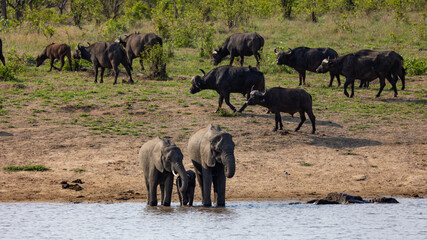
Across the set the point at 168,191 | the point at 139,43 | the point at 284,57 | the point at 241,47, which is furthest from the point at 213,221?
the point at 241,47

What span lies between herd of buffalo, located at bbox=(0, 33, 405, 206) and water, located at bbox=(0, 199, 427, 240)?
0.59 meters

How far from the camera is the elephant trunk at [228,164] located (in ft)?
35.2

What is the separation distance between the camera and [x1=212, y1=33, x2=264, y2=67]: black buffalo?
2703cm

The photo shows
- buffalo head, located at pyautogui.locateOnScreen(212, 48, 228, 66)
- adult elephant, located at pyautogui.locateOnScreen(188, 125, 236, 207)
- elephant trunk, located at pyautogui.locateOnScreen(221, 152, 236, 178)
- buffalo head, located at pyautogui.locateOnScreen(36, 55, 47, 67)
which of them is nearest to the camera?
elephant trunk, located at pyautogui.locateOnScreen(221, 152, 236, 178)

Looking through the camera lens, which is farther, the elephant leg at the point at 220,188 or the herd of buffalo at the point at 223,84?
the elephant leg at the point at 220,188

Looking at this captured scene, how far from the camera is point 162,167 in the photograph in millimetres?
11359

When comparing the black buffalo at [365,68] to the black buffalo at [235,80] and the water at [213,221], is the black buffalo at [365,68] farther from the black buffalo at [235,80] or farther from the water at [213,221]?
the water at [213,221]

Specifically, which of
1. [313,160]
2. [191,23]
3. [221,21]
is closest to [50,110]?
[313,160]

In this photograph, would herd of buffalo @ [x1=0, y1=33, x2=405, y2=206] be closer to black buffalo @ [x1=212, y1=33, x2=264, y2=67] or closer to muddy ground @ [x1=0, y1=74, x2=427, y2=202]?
black buffalo @ [x1=212, y1=33, x2=264, y2=67]

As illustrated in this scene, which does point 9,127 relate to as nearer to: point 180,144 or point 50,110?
point 50,110

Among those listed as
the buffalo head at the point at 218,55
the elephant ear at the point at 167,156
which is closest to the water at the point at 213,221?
the elephant ear at the point at 167,156

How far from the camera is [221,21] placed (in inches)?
1481

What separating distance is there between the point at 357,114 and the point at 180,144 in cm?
588

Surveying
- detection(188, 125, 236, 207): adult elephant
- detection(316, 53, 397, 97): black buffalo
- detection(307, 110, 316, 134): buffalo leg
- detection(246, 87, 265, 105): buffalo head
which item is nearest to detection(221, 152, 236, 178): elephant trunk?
detection(188, 125, 236, 207): adult elephant
